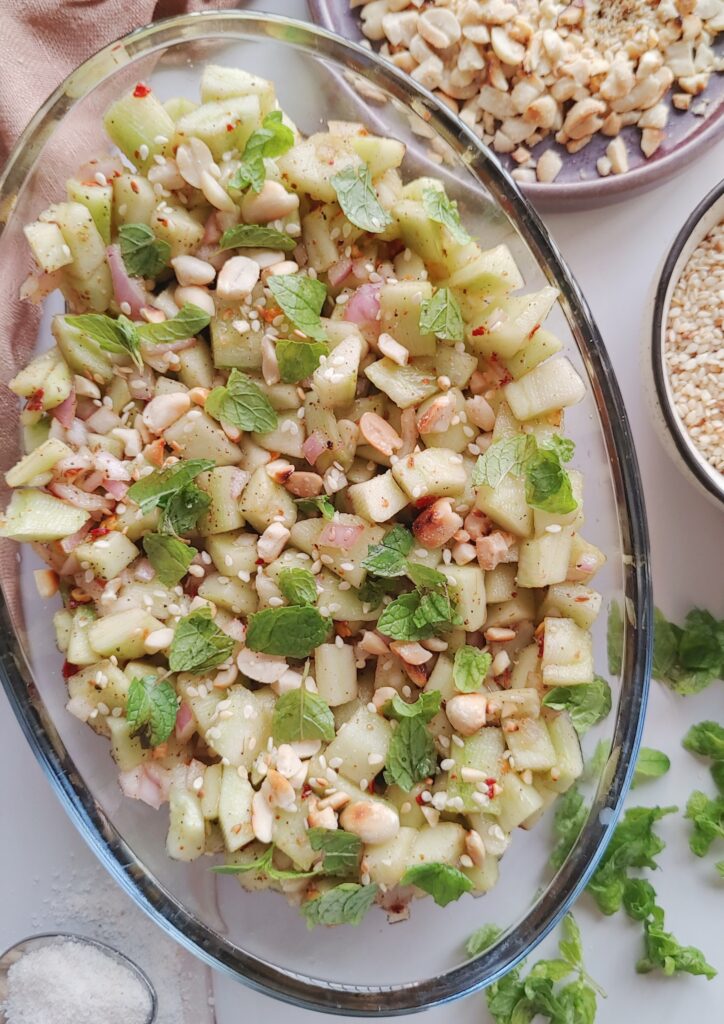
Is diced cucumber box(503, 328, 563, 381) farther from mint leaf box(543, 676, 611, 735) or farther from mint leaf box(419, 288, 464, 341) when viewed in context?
mint leaf box(543, 676, 611, 735)

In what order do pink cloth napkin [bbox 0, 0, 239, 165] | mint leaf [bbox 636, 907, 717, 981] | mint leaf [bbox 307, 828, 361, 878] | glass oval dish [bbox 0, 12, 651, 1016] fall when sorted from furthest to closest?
mint leaf [bbox 636, 907, 717, 981] < pink cloth napkin [bbox 0, 0, 239, 165] < glass oval dish [bbox 0, 12, 651, 1016] < mint leaf [bbox 307, 828, 361, 878]

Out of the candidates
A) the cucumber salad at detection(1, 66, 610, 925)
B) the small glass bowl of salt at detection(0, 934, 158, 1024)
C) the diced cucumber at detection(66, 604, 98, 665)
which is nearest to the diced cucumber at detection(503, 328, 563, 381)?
Result: the cucumber salad at detection(1, 66, 610, 925)

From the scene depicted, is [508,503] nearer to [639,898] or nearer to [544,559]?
[544,559]

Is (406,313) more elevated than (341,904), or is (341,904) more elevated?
(406,313)

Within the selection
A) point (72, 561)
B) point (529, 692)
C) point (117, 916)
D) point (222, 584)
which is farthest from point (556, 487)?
point (117, 916)

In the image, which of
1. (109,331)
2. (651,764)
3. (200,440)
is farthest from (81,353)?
(651,764)

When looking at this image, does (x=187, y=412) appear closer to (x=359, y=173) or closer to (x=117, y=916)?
(x=359, y=173)
